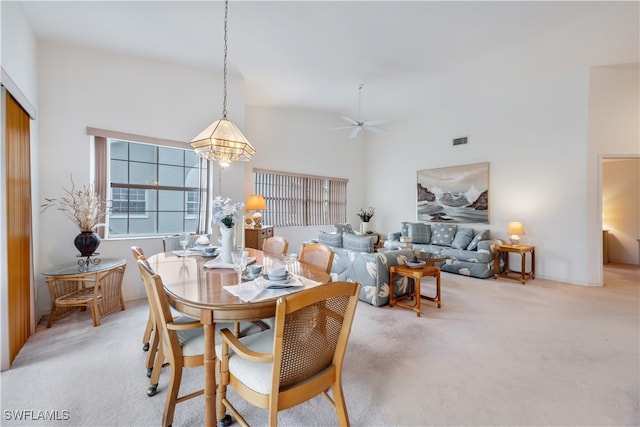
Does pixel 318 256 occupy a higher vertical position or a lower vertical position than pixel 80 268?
higher

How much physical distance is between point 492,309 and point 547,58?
3930 mm

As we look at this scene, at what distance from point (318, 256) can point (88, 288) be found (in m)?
2.88

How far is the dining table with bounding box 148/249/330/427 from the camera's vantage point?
54.3 inches

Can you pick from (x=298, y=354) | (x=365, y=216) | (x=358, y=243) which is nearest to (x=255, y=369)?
(x=298, y=354)

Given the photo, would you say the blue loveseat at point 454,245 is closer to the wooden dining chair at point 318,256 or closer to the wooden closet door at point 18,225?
the wooden dining chair at point 318,256

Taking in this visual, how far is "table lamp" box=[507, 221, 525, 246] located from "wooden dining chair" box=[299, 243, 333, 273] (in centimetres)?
441

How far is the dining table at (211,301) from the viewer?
4.53 feet

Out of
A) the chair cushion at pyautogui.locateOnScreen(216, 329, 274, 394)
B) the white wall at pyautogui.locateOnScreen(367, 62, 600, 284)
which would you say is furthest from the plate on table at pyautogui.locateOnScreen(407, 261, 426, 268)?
the white wall at pyautogui.locateOnScreen(367, 62, 600, 284)

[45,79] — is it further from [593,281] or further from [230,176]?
[593,281]

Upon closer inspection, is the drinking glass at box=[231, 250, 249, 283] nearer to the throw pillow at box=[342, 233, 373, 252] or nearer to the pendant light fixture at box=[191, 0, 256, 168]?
the pendant light fixture at box=[191, 0, 256, 168]

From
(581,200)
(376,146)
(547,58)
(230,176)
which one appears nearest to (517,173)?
(581,200)

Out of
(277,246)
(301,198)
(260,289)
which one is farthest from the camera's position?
(301,198)

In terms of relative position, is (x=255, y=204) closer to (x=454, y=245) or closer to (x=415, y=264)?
(x=415, y=264)

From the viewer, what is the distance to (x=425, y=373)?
6.89ft
